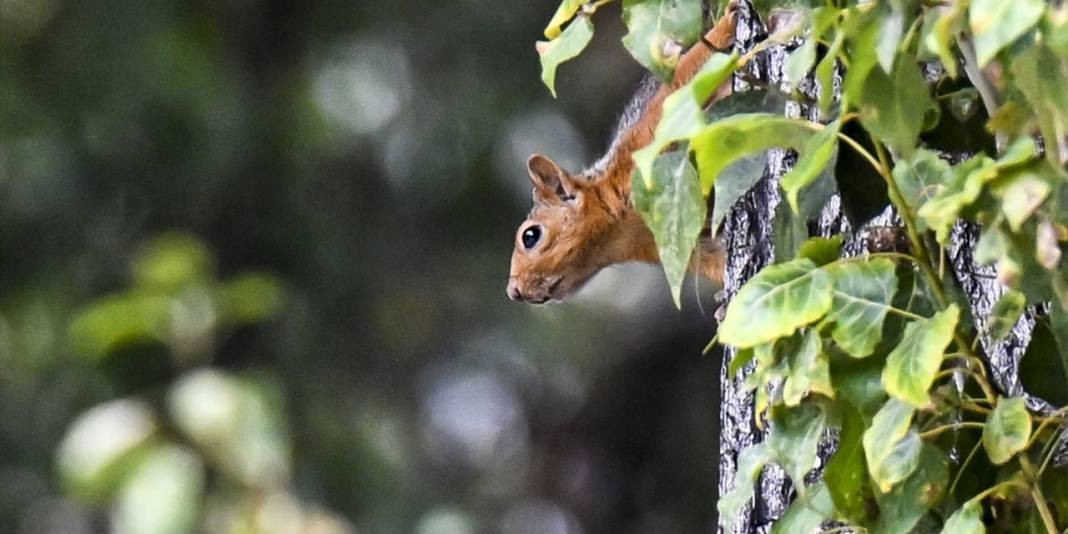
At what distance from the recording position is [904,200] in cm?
101

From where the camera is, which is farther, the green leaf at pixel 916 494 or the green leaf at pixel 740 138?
the green leaf at pixel 916 494

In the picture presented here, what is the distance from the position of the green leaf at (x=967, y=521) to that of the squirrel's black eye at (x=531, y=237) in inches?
55.4

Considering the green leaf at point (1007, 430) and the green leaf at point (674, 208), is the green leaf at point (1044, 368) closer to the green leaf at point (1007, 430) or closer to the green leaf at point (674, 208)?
the green leaf at point (1007, 430)

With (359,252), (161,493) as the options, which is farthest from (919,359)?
(359,252)

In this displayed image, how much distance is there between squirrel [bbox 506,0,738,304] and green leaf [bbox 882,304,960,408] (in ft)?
4.18

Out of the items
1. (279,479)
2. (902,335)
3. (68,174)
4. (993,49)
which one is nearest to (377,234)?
(68,174)

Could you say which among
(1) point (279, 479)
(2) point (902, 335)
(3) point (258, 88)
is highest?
(2) point (902, 335)

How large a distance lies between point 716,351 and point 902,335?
255 cm

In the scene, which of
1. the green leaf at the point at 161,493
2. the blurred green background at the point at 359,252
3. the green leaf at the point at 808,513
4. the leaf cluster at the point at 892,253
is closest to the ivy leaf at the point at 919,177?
the leaf cluster at the point at 892,253

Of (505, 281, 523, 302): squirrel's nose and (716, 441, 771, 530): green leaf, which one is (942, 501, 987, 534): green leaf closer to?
(716, 441, 771, 530): green leaf

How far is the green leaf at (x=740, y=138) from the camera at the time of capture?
94cm

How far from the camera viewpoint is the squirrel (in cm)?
230

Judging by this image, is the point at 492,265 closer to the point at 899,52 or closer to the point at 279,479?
the point at 279,479

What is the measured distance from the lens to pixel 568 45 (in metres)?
1.13
